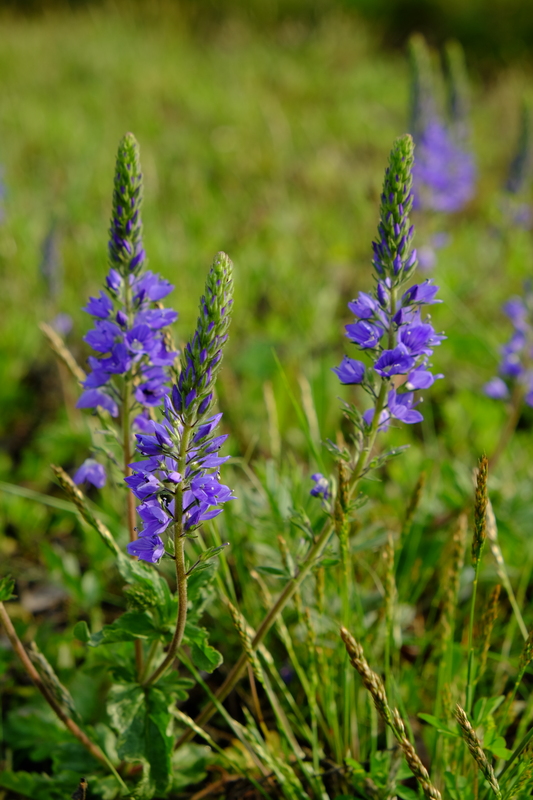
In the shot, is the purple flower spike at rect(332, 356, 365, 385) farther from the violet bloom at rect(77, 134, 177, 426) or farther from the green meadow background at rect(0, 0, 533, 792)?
the green meadow background at rect(0, 0, 533, 792)

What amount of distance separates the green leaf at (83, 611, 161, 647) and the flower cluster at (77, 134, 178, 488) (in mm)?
493

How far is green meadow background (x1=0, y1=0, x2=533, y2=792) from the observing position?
295 centimetres

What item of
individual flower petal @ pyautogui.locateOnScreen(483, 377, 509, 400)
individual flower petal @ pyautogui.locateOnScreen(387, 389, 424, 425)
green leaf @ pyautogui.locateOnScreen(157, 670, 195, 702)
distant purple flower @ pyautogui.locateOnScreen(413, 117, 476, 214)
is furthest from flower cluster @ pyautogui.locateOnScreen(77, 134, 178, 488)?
distant purple flower @ pyautogui.locateOnScreen(413, 117, 476, 214)

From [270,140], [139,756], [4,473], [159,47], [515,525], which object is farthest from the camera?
[159,47]

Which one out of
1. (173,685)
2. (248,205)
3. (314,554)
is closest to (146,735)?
(173,685)

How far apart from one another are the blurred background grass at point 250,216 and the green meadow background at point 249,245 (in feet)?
0.07

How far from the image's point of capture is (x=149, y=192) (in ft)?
20.1

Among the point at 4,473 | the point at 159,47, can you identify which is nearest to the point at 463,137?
the point at 4,473

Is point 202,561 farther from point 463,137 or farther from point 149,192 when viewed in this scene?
point 149,192

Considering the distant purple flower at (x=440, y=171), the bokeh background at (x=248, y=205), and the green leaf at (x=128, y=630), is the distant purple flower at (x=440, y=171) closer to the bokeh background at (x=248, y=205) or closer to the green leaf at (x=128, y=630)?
the bokeh background at (x=248, y=205)

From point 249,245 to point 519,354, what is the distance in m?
2.95

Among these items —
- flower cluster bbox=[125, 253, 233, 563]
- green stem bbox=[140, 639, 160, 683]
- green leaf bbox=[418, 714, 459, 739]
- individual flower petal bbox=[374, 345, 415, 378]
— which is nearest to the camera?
flower cluster bbox=[125, 253, 233, 563]

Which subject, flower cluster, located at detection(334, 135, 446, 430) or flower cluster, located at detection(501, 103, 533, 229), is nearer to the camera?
flower cluster, located at detection(334, 135, 446, 430)

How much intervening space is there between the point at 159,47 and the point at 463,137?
9.25 meters
